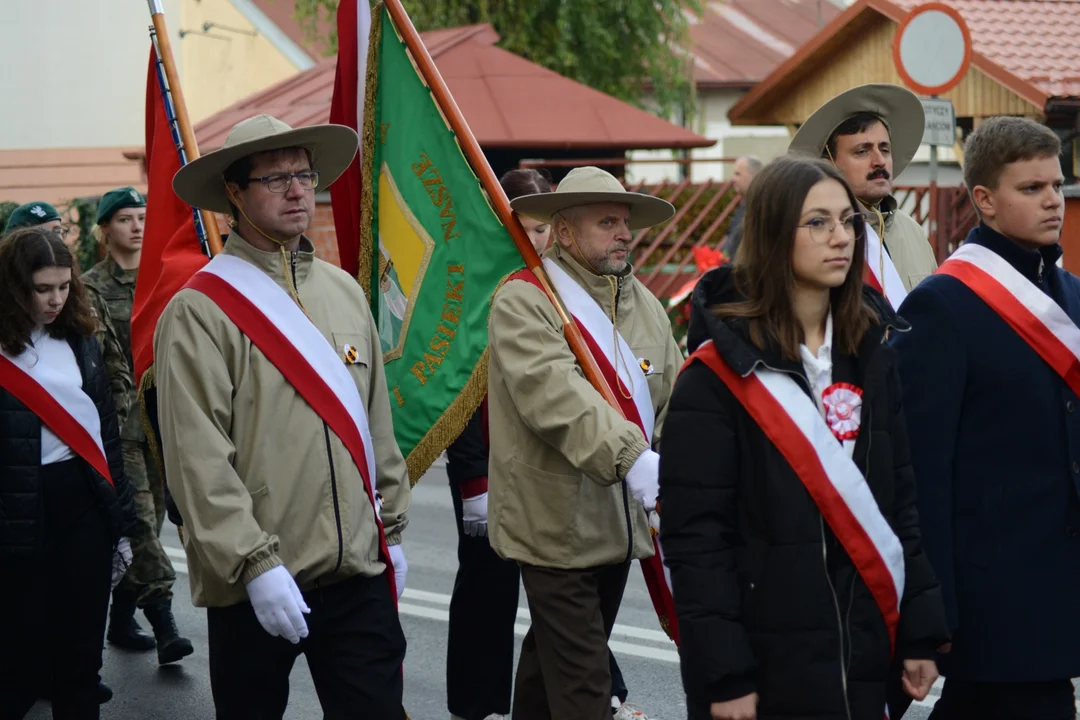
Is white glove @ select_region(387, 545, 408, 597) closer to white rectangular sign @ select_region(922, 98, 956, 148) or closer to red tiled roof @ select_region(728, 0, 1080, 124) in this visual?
white rectangular sign @ select_region(922, 98, 956, 148)

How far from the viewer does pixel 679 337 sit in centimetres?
1492

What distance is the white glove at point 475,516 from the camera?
18.3ft

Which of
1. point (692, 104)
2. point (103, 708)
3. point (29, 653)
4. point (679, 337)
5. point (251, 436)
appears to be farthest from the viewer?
point (692, 104)

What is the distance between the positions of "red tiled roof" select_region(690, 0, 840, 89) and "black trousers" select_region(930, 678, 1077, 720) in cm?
3401

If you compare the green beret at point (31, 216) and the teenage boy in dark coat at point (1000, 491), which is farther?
the green beret at point (31, 216)

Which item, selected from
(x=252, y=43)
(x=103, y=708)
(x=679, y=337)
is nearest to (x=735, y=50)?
(x=252, y=43)

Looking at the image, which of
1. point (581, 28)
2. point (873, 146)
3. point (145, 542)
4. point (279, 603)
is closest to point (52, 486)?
point (145, 542)

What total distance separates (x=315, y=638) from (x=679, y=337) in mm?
11099

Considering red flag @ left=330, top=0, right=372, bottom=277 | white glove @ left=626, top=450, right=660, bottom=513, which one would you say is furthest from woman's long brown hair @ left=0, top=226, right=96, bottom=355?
white glove @ left=626, top=450, right=660, bottom=513

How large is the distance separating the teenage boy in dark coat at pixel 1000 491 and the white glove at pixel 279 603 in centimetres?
155

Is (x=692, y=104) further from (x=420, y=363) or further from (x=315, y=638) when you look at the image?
(x=315, y=638)

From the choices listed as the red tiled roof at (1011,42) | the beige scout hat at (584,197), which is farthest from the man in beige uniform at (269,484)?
the red tiled roof at (1011,42)

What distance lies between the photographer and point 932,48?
10156mm

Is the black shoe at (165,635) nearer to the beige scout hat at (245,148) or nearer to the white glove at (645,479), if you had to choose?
the beige scout hat at (245,148)
